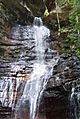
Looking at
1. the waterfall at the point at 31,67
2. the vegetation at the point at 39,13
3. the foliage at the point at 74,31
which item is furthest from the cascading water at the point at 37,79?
the vegetation at the point at 39,13

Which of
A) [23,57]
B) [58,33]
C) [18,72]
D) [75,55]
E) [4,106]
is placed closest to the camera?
[4,106]

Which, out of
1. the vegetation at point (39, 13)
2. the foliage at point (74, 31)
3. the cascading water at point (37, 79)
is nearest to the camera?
the cascading water at point (37, 79)

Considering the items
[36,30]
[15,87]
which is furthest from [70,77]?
[36,30]

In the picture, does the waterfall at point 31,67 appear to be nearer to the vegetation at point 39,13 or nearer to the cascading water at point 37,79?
the cascading water at point 37,79

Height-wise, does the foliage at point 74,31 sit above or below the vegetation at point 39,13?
below

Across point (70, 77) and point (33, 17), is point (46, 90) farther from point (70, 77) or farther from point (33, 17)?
point (33, 17)

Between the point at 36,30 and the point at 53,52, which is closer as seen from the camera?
the point at 53,52

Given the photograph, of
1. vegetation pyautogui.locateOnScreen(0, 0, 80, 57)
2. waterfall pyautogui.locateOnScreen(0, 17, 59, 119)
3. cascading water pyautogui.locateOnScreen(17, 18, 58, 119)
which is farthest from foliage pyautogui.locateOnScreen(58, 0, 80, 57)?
cascading water pyautogui.locateOnScreen(17, 18, 58, 119)

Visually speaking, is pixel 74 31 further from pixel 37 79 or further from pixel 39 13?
pixel 39 13

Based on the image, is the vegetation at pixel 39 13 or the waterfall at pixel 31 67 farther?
the vegetation at pixel 39 13

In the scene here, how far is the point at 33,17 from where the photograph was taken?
17.5 m

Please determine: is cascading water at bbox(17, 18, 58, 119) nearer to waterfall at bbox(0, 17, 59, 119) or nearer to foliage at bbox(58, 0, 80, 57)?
waterfall at bbox(0, 17, 59, 119)

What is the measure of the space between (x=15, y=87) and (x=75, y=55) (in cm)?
332

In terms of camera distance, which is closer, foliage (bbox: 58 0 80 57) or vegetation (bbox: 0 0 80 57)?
foliage (bbox: 58 0 80 57)
